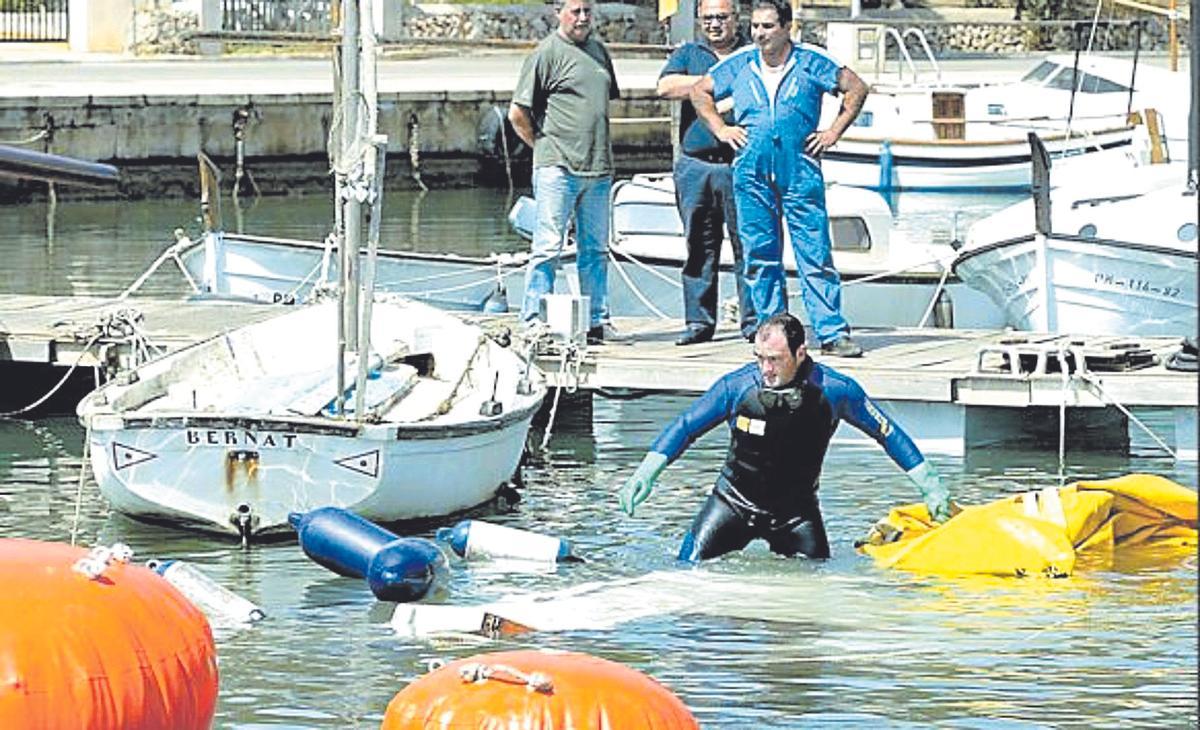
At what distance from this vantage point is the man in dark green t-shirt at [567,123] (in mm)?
14617

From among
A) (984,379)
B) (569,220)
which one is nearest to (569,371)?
(569,220)

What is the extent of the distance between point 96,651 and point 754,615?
13.9ft

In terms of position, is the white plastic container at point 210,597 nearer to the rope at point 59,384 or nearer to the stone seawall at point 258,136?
the rope at point 59,384

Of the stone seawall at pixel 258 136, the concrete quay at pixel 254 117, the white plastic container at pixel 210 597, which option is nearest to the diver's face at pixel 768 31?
the white plastic container at pixel 210 597

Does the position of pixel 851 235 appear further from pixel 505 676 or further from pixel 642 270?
pixel 505 676

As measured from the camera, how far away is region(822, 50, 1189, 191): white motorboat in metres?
28.5

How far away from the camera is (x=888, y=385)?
47.8 feet

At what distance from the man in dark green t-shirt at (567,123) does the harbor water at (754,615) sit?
1.33 m

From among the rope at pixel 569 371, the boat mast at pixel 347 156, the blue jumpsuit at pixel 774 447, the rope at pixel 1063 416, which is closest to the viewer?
the blue jumpsuit at pixel 774 447

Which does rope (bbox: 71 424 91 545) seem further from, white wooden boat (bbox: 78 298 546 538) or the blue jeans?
the blue jeans

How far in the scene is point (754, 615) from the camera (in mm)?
10828

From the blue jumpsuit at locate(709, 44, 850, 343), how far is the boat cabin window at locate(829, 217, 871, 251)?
442 cm

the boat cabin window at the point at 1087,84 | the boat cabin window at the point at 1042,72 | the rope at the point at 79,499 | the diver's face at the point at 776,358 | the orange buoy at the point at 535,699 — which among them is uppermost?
the boat cabin window at the point at 1042,72

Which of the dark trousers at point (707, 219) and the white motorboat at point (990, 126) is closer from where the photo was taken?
the dark trousers at point (707, 219)
